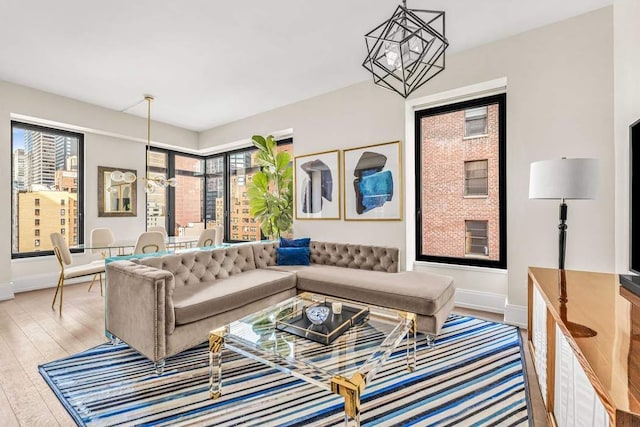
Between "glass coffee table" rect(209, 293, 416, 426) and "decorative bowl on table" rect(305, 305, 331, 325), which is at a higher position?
"decorative bowl on table" rect(305, 305, 331, 325)

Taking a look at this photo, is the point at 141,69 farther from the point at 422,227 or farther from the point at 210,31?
the point at 422,227

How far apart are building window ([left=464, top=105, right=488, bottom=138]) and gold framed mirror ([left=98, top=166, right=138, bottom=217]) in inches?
204

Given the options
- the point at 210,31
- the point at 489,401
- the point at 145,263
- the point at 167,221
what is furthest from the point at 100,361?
the point at 167,221

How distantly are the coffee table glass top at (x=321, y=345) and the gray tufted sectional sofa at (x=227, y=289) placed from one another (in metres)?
0.48

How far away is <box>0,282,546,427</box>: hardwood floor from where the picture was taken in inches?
67.8

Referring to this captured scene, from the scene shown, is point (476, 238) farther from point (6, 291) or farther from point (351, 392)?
point (6, 291)

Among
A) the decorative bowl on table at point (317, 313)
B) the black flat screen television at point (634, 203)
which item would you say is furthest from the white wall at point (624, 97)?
the decorative bowl on table at point (317, 313)

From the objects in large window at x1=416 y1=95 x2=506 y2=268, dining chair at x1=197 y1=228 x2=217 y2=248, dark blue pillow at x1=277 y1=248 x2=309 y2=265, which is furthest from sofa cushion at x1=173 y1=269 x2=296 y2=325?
large window at x1=416 y1=95 x2=506 y2=268

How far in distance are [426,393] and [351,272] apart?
152 cm

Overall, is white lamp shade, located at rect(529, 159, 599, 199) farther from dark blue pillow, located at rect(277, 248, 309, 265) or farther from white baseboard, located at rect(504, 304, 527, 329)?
dark blue pillow, located at rect(277, 248, 309, 265)

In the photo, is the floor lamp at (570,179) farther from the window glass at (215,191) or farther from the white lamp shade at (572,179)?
the window glass at (215,191)

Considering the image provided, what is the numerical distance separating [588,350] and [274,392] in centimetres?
162

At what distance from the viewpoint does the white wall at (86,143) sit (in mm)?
3955

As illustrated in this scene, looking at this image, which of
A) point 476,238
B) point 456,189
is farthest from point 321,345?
point 456,189
